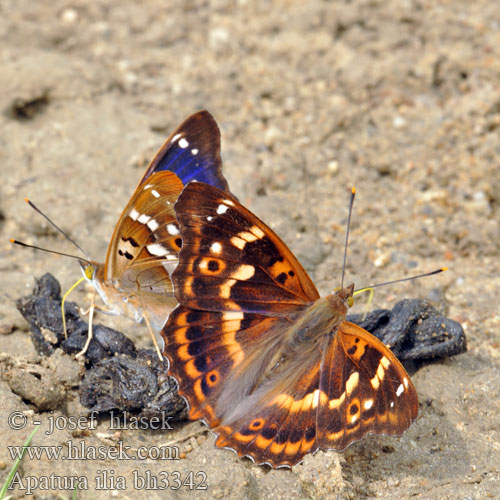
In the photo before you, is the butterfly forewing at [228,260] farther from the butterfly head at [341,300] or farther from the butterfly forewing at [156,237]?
the butterfly forewing at [156,237]

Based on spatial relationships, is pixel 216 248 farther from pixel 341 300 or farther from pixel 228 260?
pixel 341 300

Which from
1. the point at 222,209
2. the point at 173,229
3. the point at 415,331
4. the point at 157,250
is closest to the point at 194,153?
the point at 173,229

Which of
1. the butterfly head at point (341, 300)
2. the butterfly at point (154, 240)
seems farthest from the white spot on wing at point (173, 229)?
the butterfly head at point (341, 300)

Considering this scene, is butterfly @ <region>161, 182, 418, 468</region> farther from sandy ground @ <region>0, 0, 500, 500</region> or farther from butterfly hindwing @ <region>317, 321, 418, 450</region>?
sandy ground @ <region>0, 0, 500, 500</region>

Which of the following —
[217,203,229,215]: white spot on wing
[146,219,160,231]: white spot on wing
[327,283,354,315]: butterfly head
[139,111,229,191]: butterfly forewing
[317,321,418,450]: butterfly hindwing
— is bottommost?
[317,321,418,450]: butterfly hindwing

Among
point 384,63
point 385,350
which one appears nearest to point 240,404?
point 385,350

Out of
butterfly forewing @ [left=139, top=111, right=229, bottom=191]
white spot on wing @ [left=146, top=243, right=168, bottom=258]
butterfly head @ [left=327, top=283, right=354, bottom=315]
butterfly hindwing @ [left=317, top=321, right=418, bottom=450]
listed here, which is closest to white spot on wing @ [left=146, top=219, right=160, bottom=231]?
white spot on wing @ [left=146, top=243, right=168, bottom=258]

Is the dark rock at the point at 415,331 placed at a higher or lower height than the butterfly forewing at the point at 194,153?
lower

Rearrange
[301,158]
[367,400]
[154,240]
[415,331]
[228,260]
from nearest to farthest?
[367,400]
[228,260]
[415,331]
[154,240]
[301,158]
